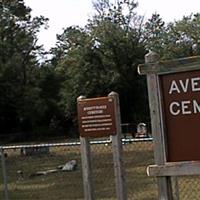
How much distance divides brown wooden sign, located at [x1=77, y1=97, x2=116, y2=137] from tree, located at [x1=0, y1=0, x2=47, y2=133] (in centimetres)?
4961

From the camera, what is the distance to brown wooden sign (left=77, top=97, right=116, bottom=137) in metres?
7.42

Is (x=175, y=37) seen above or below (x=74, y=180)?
above

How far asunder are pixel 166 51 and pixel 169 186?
63.8 m

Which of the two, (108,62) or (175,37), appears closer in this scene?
(108,62)

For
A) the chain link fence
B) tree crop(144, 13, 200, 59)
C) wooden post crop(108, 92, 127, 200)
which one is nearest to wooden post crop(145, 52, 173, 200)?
wooden post crop(108, 92, 127, 200)

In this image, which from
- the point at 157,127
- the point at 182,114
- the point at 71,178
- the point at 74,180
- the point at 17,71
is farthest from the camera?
the point at 17,71

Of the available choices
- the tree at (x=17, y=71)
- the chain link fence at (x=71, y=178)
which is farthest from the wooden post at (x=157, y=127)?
the tree at (x=17, y=71)

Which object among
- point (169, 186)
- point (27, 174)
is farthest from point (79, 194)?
point (169, 186)

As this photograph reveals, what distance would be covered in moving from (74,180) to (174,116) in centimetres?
1223

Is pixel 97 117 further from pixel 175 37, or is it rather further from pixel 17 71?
pixel 175 37

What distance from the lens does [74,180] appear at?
1725cm

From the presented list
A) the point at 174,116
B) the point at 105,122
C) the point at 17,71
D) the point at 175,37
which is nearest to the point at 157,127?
the point at 174,116

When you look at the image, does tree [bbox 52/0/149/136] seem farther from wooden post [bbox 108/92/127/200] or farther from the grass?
wooden post [bbox 108/92/127/200]

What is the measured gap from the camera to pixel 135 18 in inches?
2694
